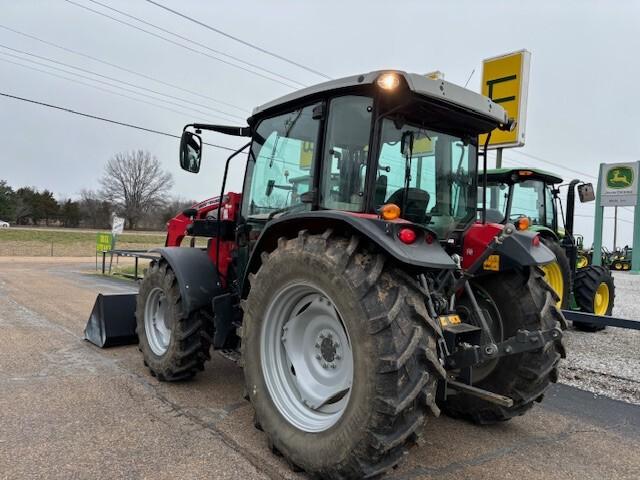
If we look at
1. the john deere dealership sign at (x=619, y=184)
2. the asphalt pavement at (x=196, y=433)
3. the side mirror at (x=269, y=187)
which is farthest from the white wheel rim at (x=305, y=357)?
the john deere dealership sign at (x=619, y=184)

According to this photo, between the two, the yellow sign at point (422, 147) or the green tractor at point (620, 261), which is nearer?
the yellow sign at point (422, 147)

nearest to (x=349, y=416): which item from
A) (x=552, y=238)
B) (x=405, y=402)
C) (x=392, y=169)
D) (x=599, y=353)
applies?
(x=405, y=402)

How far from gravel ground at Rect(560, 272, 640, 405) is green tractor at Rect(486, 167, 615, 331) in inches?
22.1

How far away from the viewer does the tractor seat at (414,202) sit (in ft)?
11.1

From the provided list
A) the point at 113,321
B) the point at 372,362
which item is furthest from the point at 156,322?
the point at 372,362

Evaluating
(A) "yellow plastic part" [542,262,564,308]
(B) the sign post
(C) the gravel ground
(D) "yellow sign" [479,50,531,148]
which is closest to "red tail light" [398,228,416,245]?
A: (C) the gravel ground

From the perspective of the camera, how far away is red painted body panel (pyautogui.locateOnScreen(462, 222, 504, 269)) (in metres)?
3.65

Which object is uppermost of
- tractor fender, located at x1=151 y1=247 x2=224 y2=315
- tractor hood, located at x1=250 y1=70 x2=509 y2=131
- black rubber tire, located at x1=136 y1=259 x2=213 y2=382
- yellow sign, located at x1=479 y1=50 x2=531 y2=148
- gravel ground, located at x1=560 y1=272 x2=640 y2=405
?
yellow sign, located at x1=479 y1=50 x2=531 y2=148

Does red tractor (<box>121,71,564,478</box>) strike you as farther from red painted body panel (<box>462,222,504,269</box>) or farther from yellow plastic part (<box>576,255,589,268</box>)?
yellow plastic part (<box>576,255,589,268</box>)

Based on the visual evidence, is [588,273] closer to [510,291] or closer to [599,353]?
[599,353]

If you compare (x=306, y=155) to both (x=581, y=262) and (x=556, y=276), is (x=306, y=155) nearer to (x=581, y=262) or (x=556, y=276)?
(x=556, y=276)

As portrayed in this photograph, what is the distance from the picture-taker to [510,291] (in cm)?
376

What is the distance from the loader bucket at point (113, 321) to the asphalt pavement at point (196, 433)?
0.47m

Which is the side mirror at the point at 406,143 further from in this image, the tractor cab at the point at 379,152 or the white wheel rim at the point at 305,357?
the white wheel rim at the point at 305,357
